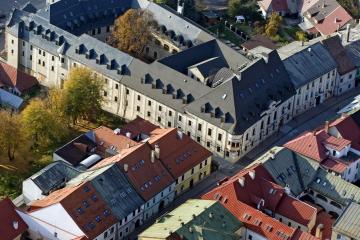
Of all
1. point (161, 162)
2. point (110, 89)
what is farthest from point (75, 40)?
point (161, 162)

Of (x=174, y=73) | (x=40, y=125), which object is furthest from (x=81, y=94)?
(x=174, y=73)

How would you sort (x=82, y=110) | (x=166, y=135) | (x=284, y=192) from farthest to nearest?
1. (x=82, y=110)
2. (x=166, y=135)
3. (x=284, y=192)

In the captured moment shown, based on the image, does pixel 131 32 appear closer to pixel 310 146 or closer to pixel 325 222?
pixel 310 146

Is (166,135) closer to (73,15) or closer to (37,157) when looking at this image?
(37,157)

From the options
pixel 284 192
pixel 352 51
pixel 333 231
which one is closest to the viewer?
pixel 333 231

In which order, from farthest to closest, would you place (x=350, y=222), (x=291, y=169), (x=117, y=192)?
(x=291, y=169) → (x=117, y=192) → (x=350, y=222)

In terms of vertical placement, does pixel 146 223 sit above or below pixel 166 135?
below

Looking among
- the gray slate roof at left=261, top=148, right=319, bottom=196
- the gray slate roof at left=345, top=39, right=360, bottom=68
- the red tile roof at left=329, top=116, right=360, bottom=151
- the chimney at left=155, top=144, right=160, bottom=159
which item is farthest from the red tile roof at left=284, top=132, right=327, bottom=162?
the gray slate roof at left=345, top=39, right=360, bottom=68

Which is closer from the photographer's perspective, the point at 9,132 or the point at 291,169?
the point at 291,169
